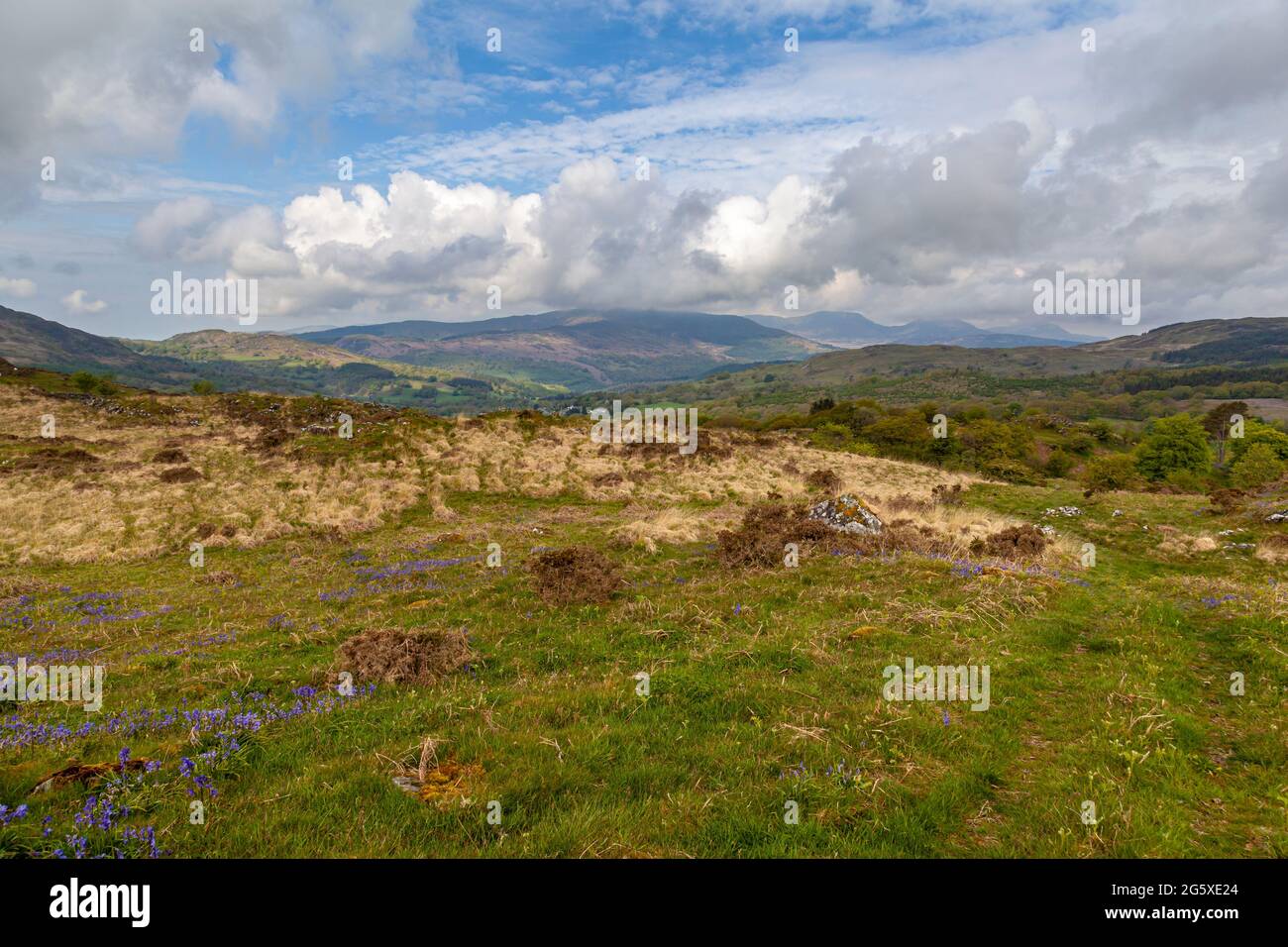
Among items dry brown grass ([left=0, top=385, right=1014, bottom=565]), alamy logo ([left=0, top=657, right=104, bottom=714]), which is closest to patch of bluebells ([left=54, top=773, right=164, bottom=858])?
alamy logo ([left=0, top=657, right=104, bottom=714])

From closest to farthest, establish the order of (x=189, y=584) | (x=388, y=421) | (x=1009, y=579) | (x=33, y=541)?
(x=1009, y=579) < (x=189, y=584) < (x=33, y=541) < (x=388, y=421)

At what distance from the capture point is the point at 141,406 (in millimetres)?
57375

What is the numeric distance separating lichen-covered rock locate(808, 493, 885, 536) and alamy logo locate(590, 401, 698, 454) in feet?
81.9

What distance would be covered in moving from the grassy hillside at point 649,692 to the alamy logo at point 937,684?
25cm

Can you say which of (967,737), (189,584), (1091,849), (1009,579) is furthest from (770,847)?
(189,584)

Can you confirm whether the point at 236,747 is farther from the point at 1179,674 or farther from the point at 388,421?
the point at 388,421

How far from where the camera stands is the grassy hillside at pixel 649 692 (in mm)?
5887

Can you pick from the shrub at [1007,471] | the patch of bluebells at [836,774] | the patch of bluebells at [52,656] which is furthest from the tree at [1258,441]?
the patch of bluebells at [52,656]

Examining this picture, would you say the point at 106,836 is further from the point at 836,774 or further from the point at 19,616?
the point at 19,616

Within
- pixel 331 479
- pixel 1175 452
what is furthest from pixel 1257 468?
pixel 331 479
